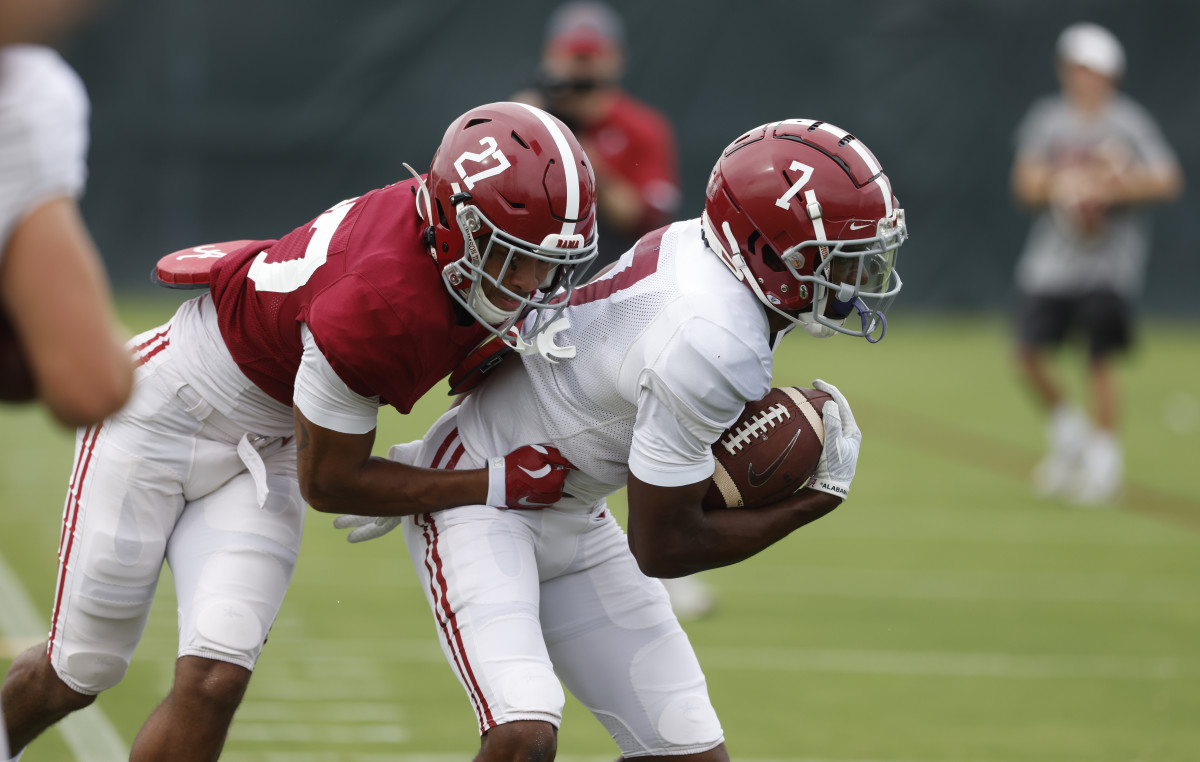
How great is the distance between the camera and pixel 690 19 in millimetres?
14695

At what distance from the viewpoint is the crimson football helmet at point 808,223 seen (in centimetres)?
302

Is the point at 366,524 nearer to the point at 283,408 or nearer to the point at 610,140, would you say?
the point at 283,408

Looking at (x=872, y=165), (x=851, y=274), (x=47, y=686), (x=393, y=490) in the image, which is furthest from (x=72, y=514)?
(x=872, y=165)

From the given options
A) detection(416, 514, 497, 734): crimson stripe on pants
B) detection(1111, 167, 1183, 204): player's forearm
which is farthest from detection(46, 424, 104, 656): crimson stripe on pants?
detection(1111, 167, 1183, 204): player's forearm

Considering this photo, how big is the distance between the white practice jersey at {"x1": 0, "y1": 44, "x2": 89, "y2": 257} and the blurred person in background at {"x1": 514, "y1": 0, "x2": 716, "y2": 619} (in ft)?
12.9

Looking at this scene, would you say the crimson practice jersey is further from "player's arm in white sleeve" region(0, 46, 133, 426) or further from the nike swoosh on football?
"player's arm in white sleeve" region(0, 46, 133, 426)

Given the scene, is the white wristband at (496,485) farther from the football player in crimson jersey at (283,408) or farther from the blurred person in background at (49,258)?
the blurred person in background at (49,258)

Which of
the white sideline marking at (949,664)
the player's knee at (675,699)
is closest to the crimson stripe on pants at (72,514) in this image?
the player's knee at (675,699)

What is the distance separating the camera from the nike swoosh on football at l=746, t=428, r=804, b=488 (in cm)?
314

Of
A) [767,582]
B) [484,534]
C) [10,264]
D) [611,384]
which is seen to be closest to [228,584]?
[484,534]

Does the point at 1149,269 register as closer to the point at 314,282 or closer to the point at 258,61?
the point at 258,61

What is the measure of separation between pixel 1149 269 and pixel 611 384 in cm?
1305

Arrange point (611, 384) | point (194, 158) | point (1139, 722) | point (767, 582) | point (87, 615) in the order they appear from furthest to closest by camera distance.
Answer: point (194, 158)
point (767, 582)
point (1139, 722)
point (87, 615)
point (611, 384)

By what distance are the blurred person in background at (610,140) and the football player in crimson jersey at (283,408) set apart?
2663mm
